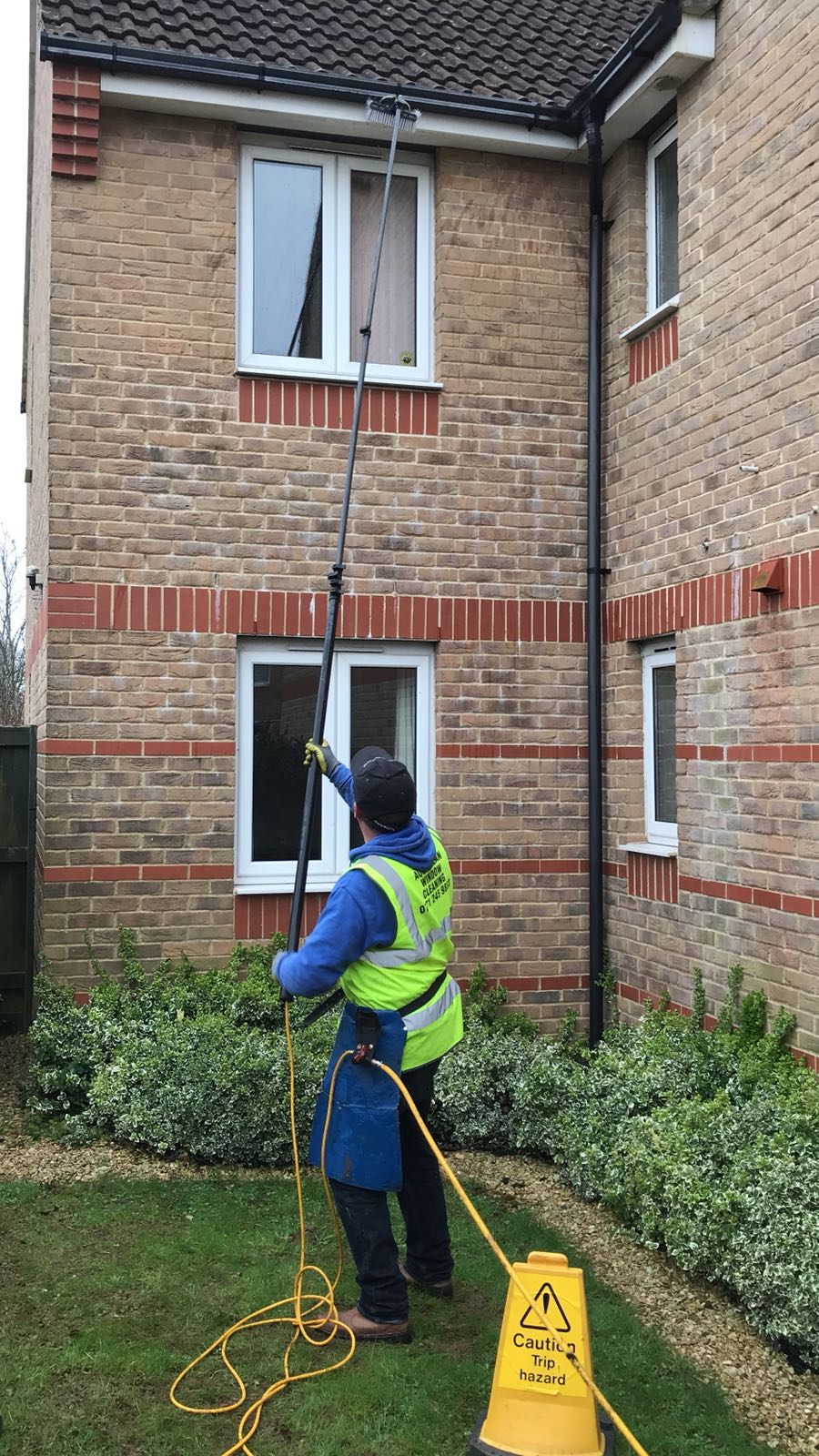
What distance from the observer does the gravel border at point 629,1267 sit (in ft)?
13.3

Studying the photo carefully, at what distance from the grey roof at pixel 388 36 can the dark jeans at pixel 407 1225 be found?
6.54 m

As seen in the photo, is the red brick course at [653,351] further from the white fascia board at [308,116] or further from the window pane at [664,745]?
the window pane at [664,745]

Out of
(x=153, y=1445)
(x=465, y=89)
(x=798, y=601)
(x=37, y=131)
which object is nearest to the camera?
(x=153, y=1445)

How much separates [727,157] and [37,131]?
674 centimetres

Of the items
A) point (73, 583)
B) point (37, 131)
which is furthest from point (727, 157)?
point (37, 131)

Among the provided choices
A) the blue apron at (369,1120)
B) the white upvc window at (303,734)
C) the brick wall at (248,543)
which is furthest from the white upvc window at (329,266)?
the blue apron at (369,1120)

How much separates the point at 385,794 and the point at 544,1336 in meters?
1.83

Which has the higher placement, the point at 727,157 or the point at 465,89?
the point at 465,89

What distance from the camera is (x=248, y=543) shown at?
7.76 metres

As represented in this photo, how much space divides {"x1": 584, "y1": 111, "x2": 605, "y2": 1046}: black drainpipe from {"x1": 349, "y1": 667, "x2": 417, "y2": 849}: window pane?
4.00 ft

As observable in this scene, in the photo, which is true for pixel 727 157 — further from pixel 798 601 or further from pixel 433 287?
pixel 798 601

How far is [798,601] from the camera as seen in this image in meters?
6.07

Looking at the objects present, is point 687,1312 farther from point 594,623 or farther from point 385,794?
point 594,623

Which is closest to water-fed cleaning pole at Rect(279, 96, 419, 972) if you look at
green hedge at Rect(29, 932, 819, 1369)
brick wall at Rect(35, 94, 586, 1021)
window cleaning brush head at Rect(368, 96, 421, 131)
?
window cleaning brush head at Rect(368, 96, 421, 131)
